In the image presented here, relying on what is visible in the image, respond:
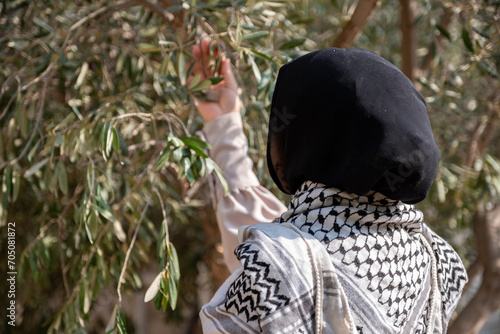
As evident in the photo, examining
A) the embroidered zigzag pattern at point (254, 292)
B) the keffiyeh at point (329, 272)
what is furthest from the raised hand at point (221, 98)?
the embroidered zigzag pattern at point (254, 292)

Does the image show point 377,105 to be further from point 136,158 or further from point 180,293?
point 180,293

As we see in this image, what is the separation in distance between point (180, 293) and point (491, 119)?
7.74 ft

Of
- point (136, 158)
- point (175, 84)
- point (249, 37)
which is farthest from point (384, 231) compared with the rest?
point (136, 158)

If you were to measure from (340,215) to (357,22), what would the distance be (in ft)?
4.85

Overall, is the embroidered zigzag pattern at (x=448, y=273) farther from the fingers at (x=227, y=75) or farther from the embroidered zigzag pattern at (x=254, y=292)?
the fingers at (x=227, y=75)

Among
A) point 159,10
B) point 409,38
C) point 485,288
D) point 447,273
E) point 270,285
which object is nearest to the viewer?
point 270,285

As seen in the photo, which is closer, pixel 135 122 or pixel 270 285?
pixel 270 285

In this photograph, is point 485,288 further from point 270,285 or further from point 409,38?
point 270,285

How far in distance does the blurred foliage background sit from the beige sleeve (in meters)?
0.12

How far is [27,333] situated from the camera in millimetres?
3596

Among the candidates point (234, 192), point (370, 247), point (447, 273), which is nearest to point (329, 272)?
point (370, 247)

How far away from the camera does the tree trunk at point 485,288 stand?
102 inches

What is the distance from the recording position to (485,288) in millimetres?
2654

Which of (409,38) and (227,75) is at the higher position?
(227,75)
